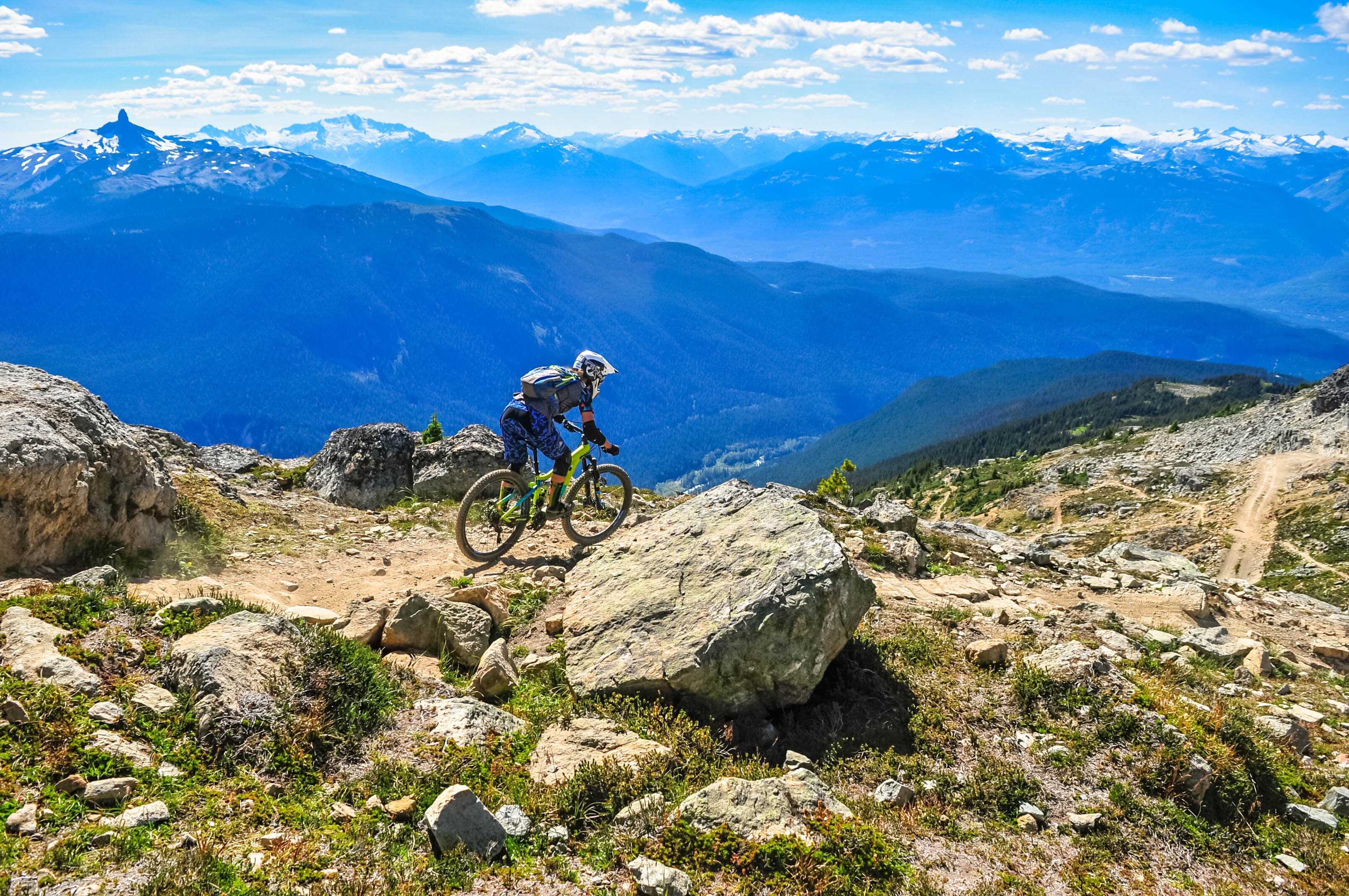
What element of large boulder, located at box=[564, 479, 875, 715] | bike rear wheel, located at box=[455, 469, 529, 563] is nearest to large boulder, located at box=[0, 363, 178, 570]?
bike rear wheel, located at box=[455, 469, 529, 563]

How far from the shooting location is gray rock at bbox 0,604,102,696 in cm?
669

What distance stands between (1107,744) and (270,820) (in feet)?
29.0

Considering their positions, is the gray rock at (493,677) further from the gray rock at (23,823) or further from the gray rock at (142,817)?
the gray rock at (23,823)

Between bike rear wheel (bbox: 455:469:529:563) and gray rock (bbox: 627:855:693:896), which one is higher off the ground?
bike rear wheel (bbox: 455:469:529:563)

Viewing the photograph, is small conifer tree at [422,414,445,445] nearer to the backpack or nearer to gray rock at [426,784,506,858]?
the backpack

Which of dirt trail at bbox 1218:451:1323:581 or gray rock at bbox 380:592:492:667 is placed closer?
gray rock at bbox 380:592:492:667

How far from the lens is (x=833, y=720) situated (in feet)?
29.4

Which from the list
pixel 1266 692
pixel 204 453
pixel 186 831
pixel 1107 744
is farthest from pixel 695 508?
pixel 204 453

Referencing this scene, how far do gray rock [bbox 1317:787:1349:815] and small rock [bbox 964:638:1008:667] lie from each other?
351cm

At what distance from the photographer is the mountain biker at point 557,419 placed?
1361cm

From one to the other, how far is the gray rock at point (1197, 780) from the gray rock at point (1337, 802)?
137 cm

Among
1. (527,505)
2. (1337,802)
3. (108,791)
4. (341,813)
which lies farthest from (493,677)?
(1337,802)

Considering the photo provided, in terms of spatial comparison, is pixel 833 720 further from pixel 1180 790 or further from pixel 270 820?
pixel 270 820

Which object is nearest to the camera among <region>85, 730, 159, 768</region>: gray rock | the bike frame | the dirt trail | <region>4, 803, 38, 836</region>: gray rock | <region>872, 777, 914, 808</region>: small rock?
<region>4, 803, 38, 836</region>: gray rock
